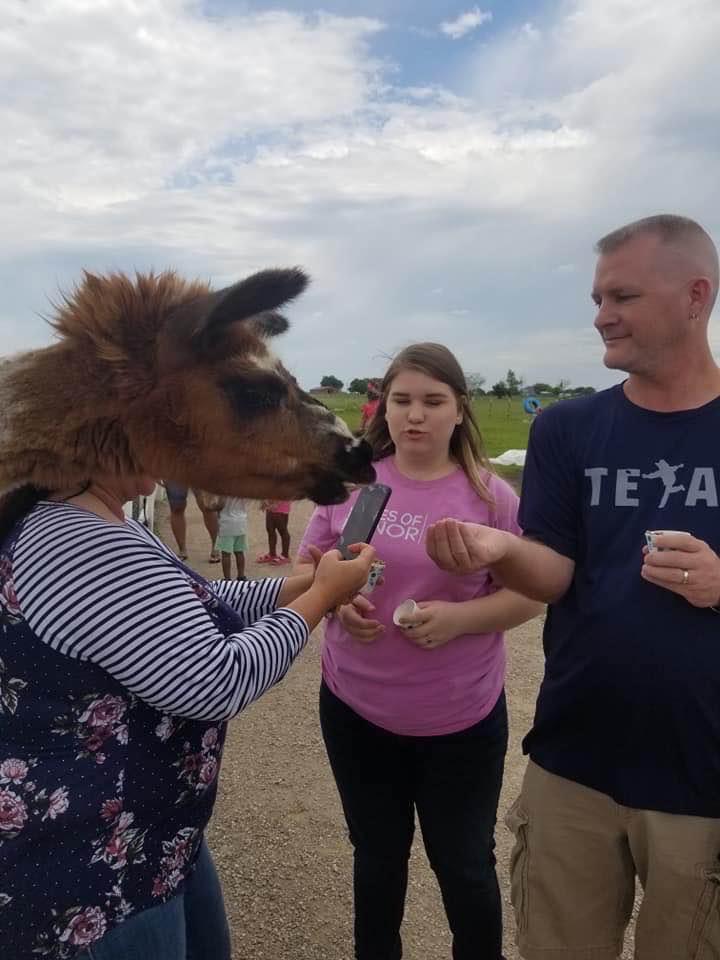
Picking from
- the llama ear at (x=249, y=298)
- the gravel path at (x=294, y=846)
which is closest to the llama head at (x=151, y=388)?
the llama ear at (x=249, y=298)

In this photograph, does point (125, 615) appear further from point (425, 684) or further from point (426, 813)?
point (426, 813)

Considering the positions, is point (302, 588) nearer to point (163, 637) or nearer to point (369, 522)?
point (369, 522)

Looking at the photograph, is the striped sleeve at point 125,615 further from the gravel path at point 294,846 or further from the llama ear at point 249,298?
the gravel path at point 294,846

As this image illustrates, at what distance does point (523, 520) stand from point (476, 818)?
115 centimetres

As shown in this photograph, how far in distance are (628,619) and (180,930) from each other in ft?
4.99

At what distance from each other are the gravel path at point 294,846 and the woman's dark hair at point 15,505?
1.99 m

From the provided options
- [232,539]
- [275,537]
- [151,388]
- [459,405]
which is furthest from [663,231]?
[275,537]

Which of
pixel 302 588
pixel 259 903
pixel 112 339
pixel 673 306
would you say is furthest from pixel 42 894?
pixel 259 903

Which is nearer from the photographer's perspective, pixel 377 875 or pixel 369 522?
pixel 369 522

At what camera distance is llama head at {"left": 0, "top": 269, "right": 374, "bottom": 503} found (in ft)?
5.01

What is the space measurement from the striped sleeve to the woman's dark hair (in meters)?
0.03

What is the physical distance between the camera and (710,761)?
203cm

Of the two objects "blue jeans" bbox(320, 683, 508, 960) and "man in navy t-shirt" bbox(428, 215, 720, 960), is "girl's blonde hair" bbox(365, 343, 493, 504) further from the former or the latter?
"blue jeans" bbox(320, 683, 508, 960)

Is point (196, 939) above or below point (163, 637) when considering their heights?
below
